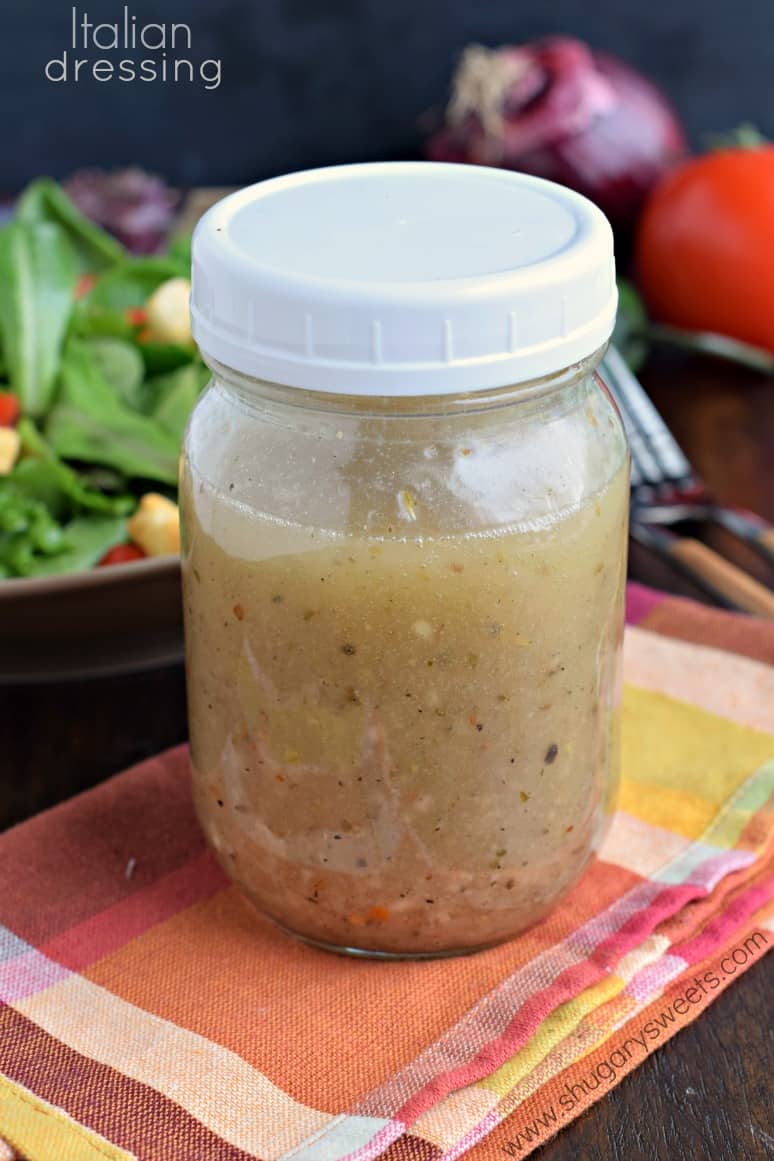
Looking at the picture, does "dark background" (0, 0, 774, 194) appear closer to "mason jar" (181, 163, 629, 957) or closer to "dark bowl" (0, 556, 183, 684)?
"dark bowl" (0, 556, 183, 684)

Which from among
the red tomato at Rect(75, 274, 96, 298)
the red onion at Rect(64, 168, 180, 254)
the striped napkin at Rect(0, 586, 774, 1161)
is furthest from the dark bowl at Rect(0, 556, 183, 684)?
the red onion at Rect(64, 168, 180, 254)

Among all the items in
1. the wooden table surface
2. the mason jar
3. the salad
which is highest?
the mason jar

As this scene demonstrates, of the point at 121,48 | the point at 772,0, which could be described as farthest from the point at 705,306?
the point at 121,48

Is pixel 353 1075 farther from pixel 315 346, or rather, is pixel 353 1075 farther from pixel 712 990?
pixel 315 346

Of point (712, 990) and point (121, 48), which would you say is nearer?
point (712, 990)

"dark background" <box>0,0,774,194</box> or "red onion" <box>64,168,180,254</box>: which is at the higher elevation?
"dark background" <box>0,0,774,194</box>

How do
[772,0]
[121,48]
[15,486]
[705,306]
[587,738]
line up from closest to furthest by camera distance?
[587,738] < [15,486] < [705,306] < [121,48] < [772,0]

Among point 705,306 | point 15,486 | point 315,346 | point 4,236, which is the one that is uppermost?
point 315,346

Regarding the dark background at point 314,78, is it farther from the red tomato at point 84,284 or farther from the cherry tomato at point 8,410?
the cherry tomato at point 8,410
